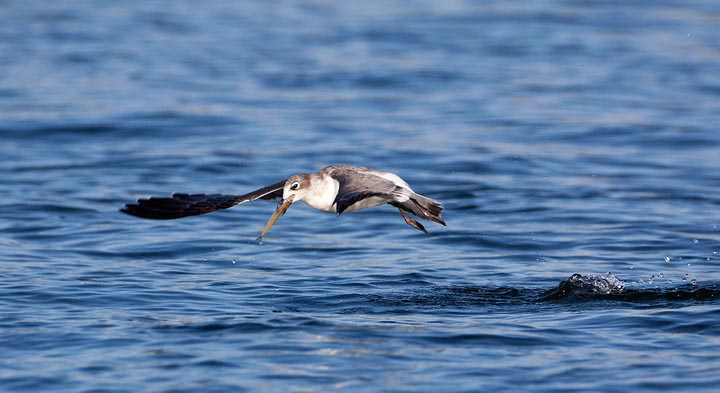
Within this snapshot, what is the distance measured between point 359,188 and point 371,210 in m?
5.84

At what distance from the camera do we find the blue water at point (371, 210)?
9.11 meters

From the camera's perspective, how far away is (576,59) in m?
25.2

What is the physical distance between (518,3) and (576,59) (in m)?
6.66

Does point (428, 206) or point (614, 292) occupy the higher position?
point (428, 206)

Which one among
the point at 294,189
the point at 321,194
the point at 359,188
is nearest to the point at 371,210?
the point at 321,194

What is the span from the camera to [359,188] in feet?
31.4

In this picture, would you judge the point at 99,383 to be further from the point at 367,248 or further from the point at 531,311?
the point at 367,248

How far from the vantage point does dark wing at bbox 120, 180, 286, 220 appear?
10.3m

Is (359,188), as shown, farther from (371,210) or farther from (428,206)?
(371,210)

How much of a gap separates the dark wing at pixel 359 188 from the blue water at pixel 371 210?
3.72 feet

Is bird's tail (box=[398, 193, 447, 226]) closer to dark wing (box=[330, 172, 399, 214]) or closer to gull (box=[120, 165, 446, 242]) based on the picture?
gull (box=[120, 165, 446, 242])

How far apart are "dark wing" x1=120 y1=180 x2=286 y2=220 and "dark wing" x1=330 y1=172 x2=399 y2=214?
79 cm

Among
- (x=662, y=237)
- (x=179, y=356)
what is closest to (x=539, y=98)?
(x=662, y=237)

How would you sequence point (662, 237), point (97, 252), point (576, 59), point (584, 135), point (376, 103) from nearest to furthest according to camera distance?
point (97, 252)
point (662, 237)
point (584, 135)
point (376, 103)
point (576, 59)
